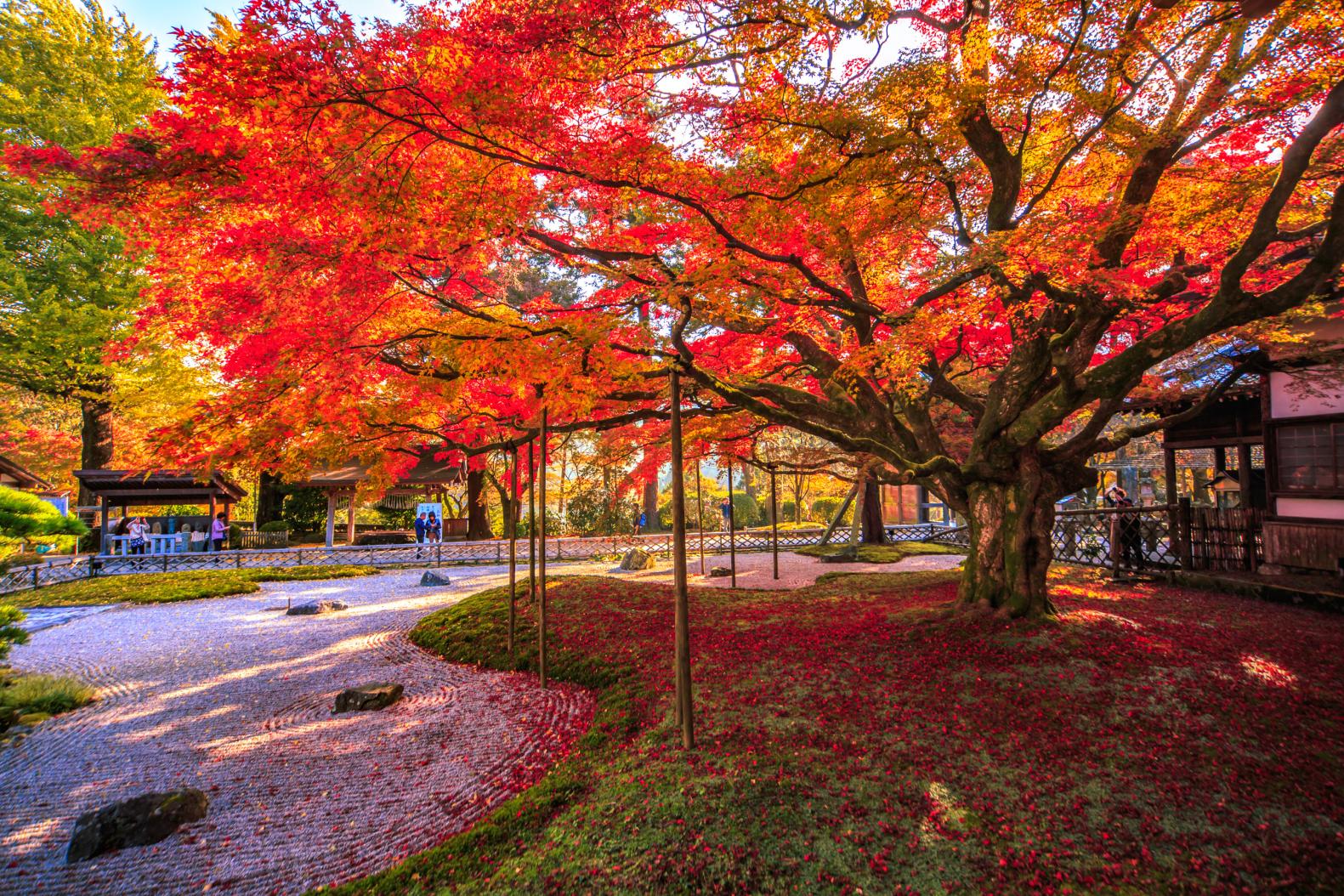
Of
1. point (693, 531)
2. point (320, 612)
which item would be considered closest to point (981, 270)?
point (320, 612)

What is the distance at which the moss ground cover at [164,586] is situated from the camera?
1181 cm

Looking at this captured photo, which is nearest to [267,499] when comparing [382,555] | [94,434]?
[94,434]

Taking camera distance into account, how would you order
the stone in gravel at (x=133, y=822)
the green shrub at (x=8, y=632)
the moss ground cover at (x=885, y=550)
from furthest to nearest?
1. the moss ground cover at (x=885, y=550)
2. the green shrub at (x=8, y=632)
3. the stone in gravel at (x=133, y=822)

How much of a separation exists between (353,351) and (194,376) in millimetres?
15608

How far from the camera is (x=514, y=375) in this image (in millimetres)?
5863

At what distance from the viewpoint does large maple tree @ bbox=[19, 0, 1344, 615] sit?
451 cm

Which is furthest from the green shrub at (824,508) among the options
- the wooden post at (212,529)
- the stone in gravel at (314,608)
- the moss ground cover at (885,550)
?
the wooden post at (212,529)

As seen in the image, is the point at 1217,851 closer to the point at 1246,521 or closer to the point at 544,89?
the point at 544,89

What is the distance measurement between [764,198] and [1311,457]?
10080 mm

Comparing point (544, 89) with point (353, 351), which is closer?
point (544, 89)

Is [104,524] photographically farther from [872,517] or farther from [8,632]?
[872,517]

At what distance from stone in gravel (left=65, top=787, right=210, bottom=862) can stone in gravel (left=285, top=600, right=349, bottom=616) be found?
687 centimetres

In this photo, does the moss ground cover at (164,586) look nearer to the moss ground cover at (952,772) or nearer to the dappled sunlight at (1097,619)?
the moss ground cover at (952,772)

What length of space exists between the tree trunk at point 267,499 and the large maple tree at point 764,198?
52.3 ft
